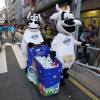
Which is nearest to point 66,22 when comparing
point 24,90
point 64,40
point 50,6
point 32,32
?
point 64,40

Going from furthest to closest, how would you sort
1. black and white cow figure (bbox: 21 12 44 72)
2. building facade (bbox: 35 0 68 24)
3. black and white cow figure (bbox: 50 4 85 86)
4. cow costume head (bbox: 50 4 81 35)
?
building facade (bbox: 35 0 68 24) → black and white cow figure (bbox: 21 12 44 72) → black and white cow figure (bbox: 50 4 85 86) → cow costume head (bbox: 50 4 81 35)

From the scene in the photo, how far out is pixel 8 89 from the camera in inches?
116

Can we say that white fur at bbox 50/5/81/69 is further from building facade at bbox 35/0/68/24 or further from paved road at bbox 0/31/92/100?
building facade at bbox 35/0/68/24

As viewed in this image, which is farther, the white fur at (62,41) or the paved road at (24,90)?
the white fur at (62,41)

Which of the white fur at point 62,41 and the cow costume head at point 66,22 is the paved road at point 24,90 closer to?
the white fur at point 62,41

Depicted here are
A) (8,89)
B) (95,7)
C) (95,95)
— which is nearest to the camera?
(95,95)

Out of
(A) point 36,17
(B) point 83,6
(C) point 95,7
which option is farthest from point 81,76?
(B) point 83,6

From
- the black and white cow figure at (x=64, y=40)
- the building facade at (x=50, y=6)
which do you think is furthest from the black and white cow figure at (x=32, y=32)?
the building facade at (x=50, y=6)

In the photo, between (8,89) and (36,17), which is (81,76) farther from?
(36,17)

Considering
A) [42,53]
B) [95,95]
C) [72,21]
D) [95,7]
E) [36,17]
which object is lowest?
[95,95]

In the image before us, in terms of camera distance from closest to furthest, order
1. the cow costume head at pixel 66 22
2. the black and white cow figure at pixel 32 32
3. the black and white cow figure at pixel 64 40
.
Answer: the cow costume head at pixel 66 22 < the black and white cow figure at pixel 64 40 < the black and white cow figure at pixel 32 32

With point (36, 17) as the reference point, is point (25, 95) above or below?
below

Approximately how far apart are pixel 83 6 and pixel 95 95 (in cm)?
724

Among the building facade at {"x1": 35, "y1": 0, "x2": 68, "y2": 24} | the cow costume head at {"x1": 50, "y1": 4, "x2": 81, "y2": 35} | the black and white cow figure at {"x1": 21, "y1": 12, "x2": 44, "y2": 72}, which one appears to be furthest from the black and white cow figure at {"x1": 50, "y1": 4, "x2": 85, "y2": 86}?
the building facade at {"x1": 35, "y1": 0, "x2": 68, "y2": 24}
